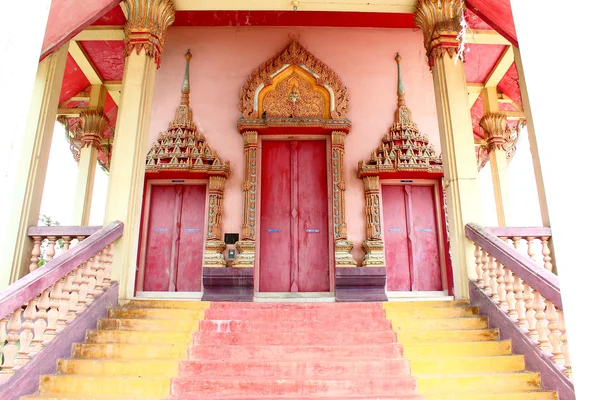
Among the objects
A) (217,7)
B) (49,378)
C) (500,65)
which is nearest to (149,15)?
(217,7)

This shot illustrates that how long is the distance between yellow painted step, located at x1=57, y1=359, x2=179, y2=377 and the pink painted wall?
336cm

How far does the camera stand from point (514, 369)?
286cm

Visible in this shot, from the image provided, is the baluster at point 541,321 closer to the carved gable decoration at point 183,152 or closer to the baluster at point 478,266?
the baluster at point 478,266

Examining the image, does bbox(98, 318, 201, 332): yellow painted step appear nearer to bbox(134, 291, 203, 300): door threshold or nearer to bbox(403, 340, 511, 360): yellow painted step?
bbox(403, 340, 511, 360): yellow painted step

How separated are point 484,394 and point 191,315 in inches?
92.1

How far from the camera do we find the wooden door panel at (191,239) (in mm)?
5973

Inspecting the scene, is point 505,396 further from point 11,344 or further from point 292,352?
point 11,344

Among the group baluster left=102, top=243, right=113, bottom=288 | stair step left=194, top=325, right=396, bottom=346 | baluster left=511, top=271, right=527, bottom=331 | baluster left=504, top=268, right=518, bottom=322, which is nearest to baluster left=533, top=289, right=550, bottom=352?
baluster left=511, top=271, right=527, bottom=331

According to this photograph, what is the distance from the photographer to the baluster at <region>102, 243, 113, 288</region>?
376 cm

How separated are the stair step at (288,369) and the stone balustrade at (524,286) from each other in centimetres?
97

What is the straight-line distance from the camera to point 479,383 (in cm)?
269

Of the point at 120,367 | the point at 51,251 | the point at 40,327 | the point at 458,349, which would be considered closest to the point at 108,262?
the point at 51,251

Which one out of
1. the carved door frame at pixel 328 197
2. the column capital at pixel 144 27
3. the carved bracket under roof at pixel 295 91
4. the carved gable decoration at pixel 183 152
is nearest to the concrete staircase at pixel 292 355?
the carved door frame at pixel 328 197

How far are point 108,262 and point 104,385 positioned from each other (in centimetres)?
147
